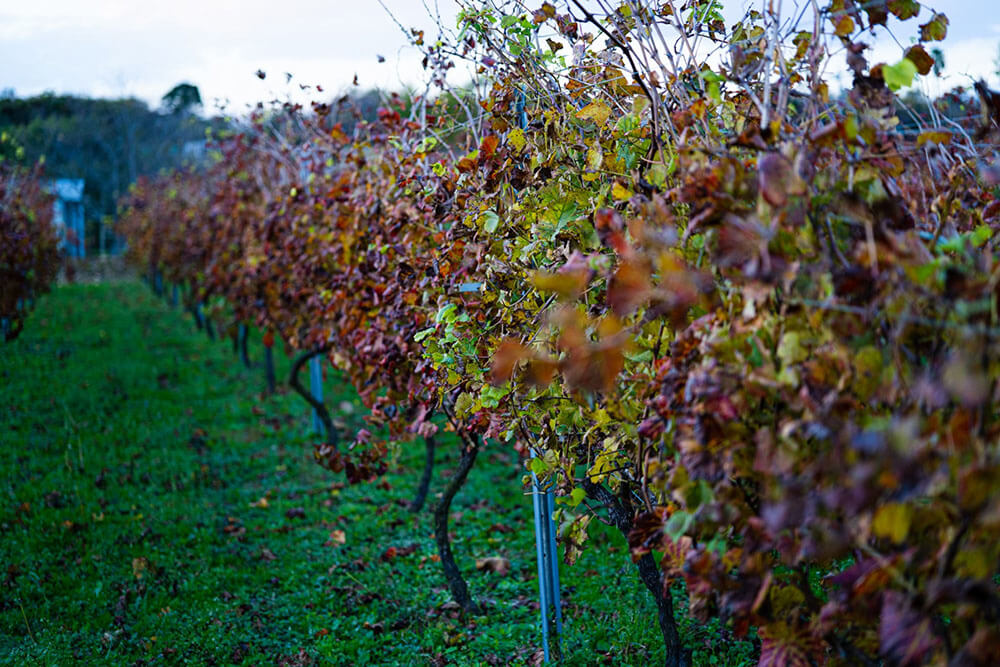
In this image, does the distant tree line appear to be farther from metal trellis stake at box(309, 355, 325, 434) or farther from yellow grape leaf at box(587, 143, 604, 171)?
yellow grape leaf at box(587, 143, 604, 171)

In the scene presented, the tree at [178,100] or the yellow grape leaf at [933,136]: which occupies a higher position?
the tree at [178,100]

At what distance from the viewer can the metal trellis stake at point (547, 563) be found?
3.14 metres

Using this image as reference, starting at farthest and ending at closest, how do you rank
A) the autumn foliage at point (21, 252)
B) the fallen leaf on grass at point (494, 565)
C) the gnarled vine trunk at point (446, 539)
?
the autumn foliage at point (21, 252)
the fallen leaf on grass at point (494, 565)
the gnarled vine trunk at point (446, 539)

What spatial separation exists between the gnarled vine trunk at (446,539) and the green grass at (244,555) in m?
0.11

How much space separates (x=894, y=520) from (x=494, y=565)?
3.61 metres

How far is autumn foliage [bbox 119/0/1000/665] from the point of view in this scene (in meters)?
1.19

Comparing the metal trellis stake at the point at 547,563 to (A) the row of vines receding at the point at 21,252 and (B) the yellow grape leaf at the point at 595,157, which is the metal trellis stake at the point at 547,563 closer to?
(B) the yellow grape leaf at the point at 595,157

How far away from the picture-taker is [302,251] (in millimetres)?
6160

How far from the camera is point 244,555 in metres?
4.76

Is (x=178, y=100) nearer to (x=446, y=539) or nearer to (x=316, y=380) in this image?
(x=316, y=380)

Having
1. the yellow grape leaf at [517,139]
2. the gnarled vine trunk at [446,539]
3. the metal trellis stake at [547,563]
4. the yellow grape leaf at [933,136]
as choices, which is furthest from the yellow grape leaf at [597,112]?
the gnarled vine trunk at [446,539]

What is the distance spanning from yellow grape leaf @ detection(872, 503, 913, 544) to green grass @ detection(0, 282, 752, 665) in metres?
2.35

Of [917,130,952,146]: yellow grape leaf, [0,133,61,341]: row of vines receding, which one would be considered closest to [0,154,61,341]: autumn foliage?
[0,133,61,341]: row of vines receding

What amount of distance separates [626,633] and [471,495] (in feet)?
8.45
